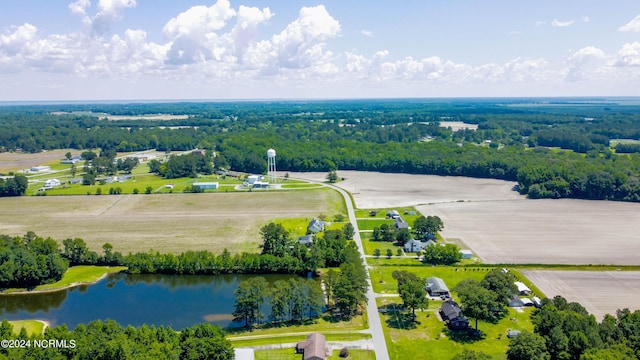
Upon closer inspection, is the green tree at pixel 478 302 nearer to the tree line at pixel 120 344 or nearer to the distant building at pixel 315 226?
the tree line at pixel 120 344

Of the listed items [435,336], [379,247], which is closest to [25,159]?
[379,247]

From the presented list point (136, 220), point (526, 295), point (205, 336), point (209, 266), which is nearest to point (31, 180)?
point (136, 220)

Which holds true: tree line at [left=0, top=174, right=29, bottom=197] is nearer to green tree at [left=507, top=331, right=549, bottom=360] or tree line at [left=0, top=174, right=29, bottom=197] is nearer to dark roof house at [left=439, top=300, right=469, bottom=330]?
dark roof house at [left=439, top=300, right=469, bottom=330]

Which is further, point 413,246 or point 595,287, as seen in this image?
point 413,246

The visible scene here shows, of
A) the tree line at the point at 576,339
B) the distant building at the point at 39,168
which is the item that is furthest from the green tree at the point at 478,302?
the distant building at the point at 39,168

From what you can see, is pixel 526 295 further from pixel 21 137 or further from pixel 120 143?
pixel 21 137

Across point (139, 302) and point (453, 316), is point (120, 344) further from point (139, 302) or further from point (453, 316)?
point (453, 316)
